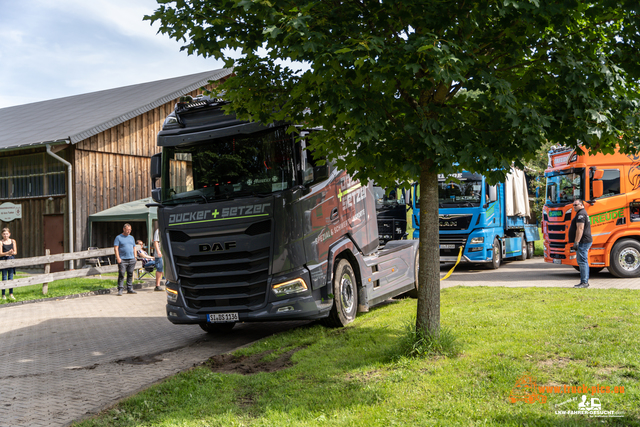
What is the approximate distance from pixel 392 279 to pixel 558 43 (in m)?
5.91

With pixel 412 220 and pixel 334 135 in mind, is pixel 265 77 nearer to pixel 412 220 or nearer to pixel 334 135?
pixel 334 135

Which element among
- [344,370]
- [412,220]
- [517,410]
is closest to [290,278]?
[344,370]

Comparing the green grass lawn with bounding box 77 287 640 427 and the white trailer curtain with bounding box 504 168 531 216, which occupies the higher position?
the white trailer curtain with bounding box 504 168 531 216

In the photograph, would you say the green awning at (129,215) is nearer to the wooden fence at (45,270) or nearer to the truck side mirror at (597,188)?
the wooden fence at (45,270)

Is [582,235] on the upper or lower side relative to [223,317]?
upper

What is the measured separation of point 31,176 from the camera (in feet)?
75.4

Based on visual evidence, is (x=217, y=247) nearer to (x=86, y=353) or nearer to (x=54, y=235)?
(x=86, y=353)

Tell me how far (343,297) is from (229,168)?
8.60ft

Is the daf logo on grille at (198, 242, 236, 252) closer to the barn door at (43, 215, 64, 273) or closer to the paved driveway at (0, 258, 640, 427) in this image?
the paved driveway at (0, 258, 640, 427)

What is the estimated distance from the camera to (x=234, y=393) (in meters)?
5.61

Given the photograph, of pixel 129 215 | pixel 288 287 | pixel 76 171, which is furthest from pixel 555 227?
pixel 76 171

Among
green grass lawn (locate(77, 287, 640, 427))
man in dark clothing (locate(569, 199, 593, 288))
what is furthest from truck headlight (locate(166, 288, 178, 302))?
man in dark clothing (locate(569, 199, 593, 288))

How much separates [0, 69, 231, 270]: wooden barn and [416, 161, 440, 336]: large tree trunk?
1706 cm

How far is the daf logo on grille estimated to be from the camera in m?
7.77
